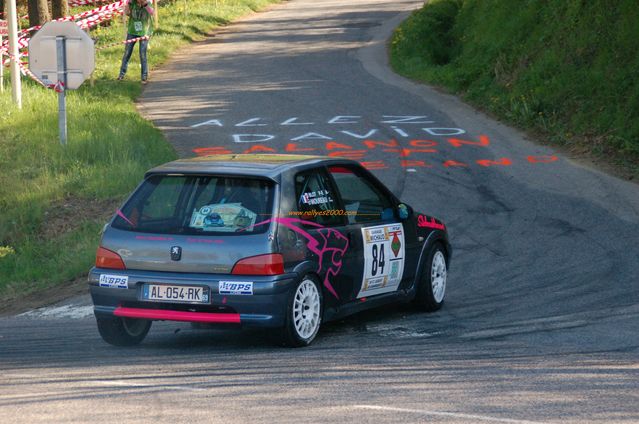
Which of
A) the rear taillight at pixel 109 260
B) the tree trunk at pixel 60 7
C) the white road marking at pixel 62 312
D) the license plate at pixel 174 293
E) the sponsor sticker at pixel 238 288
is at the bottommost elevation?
the white road marking at pixel 62 312

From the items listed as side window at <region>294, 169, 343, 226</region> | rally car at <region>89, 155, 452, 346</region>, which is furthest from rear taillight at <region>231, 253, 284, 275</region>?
side window at <region>294, 169, 343, 226</region>

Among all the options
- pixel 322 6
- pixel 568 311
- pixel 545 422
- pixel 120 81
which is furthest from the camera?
pixel 322 6

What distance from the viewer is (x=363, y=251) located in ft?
32.0

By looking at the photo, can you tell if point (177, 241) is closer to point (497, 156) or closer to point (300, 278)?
point (300, 278)

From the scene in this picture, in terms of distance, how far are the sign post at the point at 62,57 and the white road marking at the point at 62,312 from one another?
19.0 feet

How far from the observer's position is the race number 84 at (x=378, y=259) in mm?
9930

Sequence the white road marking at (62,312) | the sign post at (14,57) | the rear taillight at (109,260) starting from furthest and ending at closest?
1. the sign post at (14,57)
2. the white road marking at (62,312)
3. the rear taillight at (109,260)

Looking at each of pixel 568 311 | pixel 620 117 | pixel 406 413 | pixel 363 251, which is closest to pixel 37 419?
pixel 406 413

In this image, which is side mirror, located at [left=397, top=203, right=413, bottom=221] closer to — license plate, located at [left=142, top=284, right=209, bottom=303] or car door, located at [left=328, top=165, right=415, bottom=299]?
car door, located at [left=328, top=165, right=415, bottom=299]

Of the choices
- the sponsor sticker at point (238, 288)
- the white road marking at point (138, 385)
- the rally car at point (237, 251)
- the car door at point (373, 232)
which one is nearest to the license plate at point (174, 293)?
the rally car at point (237, 251)

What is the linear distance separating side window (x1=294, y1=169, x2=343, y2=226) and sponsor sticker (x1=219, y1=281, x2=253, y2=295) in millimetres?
766

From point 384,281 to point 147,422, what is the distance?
3.97 m

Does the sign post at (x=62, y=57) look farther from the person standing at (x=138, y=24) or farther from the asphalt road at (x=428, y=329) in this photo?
the person standing at (x=138, y=24)

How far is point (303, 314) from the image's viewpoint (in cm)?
897
